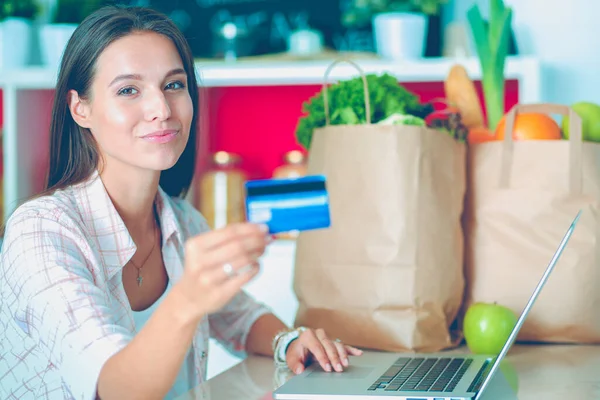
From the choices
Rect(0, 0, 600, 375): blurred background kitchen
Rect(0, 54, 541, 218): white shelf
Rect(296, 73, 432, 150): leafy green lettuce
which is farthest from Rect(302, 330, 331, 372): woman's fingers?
Rect(0, 54, 541, 218): white shelf

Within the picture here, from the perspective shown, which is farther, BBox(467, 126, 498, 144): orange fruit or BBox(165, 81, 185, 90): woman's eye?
BBox(467, 126, 498, 144): orange fruit

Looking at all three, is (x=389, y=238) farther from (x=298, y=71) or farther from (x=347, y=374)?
(x=298, y=71)

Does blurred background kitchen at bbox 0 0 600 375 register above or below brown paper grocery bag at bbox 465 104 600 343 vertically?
above

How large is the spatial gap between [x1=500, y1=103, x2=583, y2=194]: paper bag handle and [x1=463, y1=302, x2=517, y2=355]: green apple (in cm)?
22

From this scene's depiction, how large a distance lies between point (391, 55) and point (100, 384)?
1579 millimetres

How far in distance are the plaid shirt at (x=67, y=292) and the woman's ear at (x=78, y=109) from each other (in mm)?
98

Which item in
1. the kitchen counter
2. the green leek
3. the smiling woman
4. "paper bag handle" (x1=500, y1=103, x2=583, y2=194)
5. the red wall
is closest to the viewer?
the smiling woman

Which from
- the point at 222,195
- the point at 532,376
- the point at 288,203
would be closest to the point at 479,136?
the point at 532,376

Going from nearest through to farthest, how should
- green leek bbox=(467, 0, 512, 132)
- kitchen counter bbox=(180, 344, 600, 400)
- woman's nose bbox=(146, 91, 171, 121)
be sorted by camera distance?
kitchen counter bbox=(180, 344, 600, 400) < woman's nose bbox=(146, 91, 171, 121) < green leek bbox=(467, 0, 512, 132)

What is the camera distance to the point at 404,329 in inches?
50.0

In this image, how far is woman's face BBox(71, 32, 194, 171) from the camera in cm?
117

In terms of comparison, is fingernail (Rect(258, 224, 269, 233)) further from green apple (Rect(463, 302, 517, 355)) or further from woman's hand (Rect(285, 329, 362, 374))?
green apple (Rect(463, 302, 517, 355))

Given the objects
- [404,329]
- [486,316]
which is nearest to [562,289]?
[486,316]

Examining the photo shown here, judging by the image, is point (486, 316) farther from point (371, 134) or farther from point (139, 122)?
point (139, 122)
